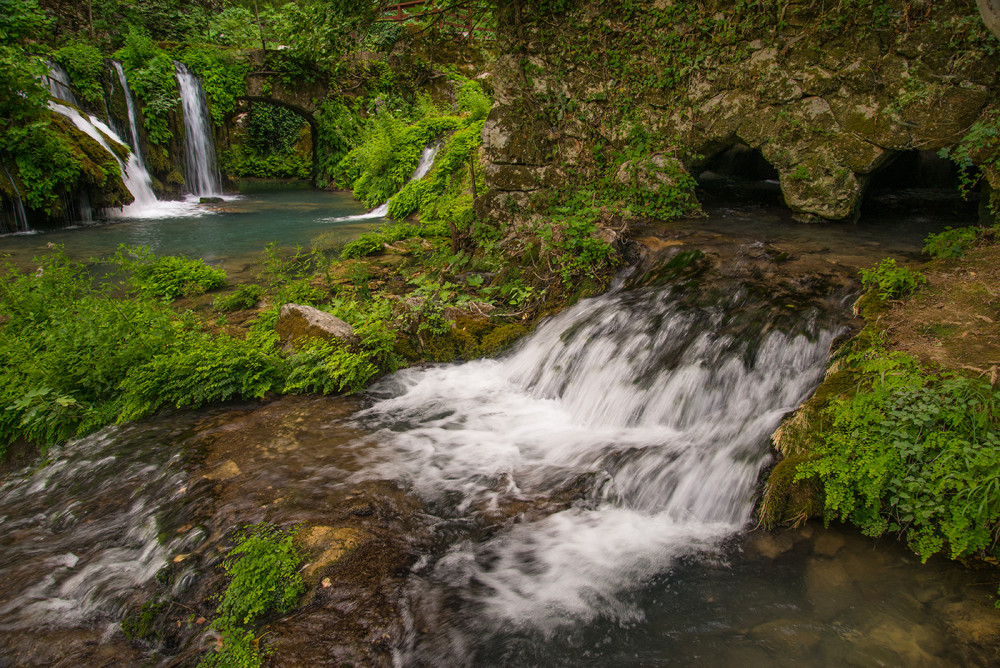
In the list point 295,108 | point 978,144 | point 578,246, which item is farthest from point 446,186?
point 295,108

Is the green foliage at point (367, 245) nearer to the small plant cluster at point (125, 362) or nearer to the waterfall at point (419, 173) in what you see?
the small plant cluster at point (125, 362)

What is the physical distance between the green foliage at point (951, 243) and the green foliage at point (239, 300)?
7.71 meters

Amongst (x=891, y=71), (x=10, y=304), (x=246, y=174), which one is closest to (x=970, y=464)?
(x=891, y=71)

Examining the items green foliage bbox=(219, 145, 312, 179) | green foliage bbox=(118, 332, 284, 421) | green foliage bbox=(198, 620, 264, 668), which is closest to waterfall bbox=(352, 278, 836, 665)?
green foliage bbox=(198, 620, 264, 668)

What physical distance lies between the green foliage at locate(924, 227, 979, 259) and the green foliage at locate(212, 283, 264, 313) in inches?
304

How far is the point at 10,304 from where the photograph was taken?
20.2 ft

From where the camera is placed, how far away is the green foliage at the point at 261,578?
301 centimetres

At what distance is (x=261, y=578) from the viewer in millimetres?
3141

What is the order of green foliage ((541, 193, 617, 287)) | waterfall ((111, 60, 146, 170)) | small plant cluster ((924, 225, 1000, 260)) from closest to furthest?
small plant cluster ((924, 225, 1000, 260)) → green foliage ((541, 193, 617, 287)) → waterfall ((111, 60, 146, 170))

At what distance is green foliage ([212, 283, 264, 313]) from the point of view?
7230mm

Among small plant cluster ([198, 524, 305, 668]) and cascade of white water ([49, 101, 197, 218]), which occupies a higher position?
cascade of white water ([49, 101, 197, 218])

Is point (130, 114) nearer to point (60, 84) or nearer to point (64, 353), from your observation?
point (60, 84)

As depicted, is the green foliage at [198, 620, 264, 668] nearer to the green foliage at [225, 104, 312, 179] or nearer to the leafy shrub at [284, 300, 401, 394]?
the leafy shrub at [284, 300, 401, 394]

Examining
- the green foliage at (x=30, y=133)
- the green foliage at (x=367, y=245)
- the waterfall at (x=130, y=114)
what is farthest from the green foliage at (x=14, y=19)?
the green foliage at (x=367, y=245)
